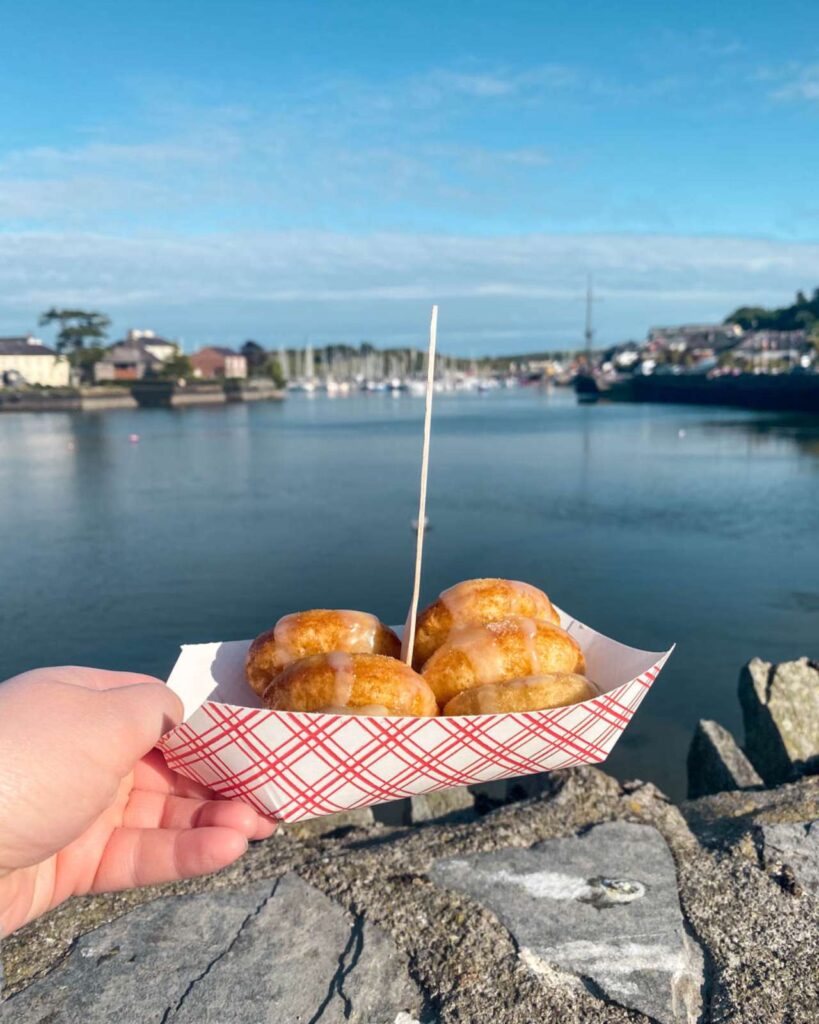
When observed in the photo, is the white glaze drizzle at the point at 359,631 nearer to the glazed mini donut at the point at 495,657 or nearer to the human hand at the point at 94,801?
the glazed mini donut at the point at 495,657

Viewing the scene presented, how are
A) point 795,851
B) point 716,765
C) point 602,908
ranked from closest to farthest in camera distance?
point 602,908 → point 795,851 → point 716,765

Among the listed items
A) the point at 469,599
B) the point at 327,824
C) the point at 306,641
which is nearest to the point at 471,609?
the point at 469,599

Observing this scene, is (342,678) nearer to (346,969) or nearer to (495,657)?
(495,657)

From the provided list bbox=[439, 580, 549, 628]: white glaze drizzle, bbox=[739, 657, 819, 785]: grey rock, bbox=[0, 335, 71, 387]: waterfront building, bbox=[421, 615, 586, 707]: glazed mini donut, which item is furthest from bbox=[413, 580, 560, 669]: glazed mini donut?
bbox=[0, 335, 71, 387]: waterfront building

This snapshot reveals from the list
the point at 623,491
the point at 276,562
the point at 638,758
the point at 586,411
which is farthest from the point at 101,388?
the point at 638,758

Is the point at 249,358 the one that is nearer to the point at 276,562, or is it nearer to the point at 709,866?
the point at 276,562

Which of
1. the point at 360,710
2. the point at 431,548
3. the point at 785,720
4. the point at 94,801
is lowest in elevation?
the point at 431,548
